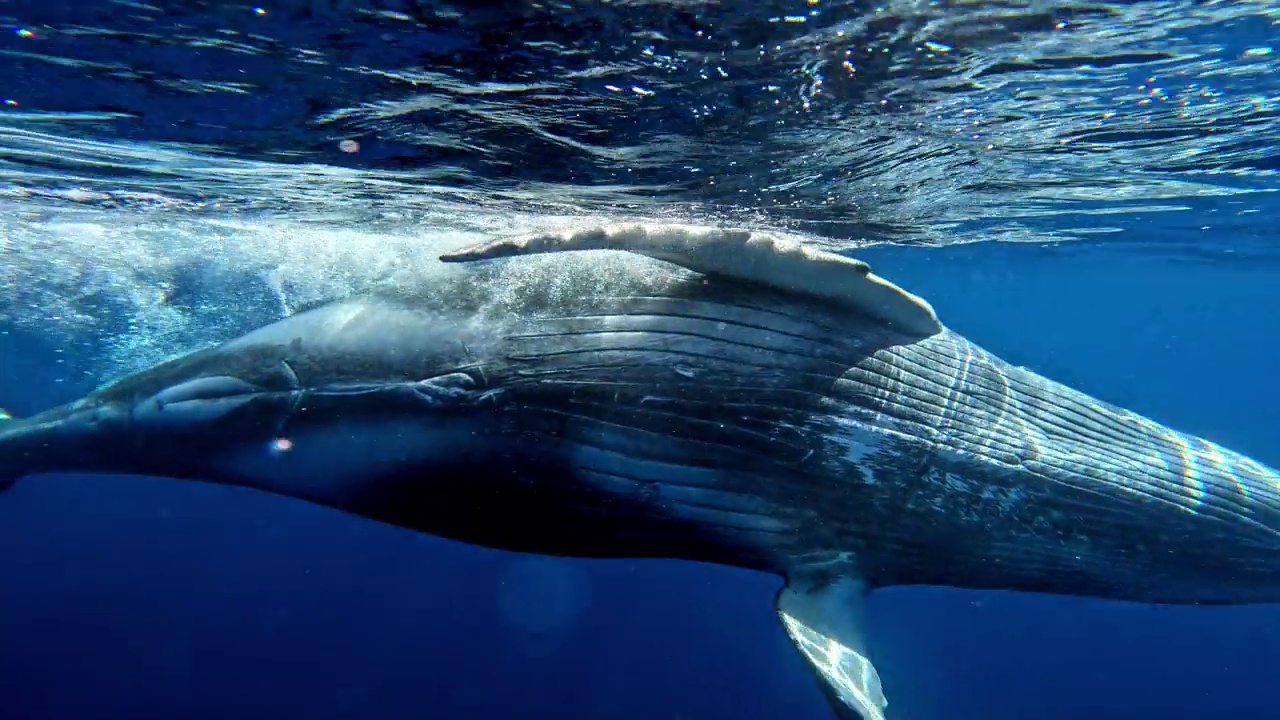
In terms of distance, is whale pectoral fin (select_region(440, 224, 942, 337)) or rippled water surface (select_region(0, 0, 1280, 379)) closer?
whale pectoral fin (select_region(440, 224, 942, 337))

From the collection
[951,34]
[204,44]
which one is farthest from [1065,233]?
[204,44]

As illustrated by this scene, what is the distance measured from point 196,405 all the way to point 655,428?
2.73 m

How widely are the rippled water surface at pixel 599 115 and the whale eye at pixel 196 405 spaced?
2880 mm

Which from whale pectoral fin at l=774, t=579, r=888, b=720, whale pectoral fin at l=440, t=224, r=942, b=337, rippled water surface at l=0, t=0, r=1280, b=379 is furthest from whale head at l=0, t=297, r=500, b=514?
rippled water surface at l=0, t=0, r=1280, b=379

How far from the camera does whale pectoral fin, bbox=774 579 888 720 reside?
4.43 metres

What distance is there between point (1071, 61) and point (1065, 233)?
54.8 ft

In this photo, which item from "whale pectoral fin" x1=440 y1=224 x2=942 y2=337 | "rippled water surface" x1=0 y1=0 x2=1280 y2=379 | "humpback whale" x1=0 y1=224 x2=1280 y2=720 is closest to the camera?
"whale pectoral fin" x1=440 y1=224 x2=942 y2=337

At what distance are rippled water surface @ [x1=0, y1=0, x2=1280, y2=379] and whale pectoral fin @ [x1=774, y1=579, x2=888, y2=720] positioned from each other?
4270mm

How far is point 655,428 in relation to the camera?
4684 mm

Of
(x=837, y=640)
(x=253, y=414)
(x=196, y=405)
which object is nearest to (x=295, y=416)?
(x=253, y=414)

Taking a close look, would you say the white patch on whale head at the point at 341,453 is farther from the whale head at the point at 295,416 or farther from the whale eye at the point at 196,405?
the whale eye at the point at 196,405

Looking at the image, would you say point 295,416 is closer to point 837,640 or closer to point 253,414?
point 253,414

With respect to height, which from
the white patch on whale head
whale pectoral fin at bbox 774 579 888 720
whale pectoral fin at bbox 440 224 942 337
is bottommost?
whale pectoral fin at bbox 774 579 888 720

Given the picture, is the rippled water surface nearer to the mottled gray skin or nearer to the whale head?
the mottled gray skin
